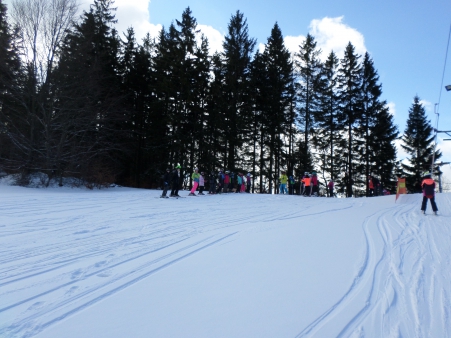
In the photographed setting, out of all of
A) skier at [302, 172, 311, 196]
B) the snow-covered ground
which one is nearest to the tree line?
skier at [302, 172, 311, 196]

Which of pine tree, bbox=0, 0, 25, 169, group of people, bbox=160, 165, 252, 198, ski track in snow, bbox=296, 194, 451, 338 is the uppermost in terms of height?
pine tree, bbox=0, 0, 25, 169

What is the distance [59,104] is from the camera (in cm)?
2067

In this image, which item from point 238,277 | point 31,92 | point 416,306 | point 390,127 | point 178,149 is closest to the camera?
point 416,306

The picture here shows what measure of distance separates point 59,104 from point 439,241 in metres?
20.7

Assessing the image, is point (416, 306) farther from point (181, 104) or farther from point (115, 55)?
point (115, 55)

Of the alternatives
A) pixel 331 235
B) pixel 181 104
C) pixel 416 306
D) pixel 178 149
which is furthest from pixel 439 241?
pixel 181 104

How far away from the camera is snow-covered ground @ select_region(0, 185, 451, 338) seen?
3.29m

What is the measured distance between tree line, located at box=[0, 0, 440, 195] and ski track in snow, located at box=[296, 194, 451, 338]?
59.6ft

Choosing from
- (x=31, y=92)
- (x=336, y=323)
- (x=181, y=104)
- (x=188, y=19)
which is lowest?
(x=336, y=323)

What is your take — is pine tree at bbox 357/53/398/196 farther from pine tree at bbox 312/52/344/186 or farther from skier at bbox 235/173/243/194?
skier at bbox 235/173/243/194

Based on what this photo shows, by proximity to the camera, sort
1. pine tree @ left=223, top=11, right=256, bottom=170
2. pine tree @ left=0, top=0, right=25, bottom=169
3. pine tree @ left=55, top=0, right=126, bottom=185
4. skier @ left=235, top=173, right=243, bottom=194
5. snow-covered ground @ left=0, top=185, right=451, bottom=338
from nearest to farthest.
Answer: snow-covered ground @ left=0, top=185, right=451, bottom=338, pine tree @ left=0, top=0, right=25, bottom=169, pine tree @ left=55, top=0, right=126, bottom=185, skier @ left=235, top=173, right=243, bottom=194, pine tree @ left=223, top=11, right=256, bottom=170

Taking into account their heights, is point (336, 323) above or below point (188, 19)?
below

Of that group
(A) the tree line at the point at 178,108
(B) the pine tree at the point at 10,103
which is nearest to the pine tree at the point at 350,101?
(A) the tree line at the point at 178,108

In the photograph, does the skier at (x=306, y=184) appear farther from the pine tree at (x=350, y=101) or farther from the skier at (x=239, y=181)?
the pine tree at (x=350, y=101)
